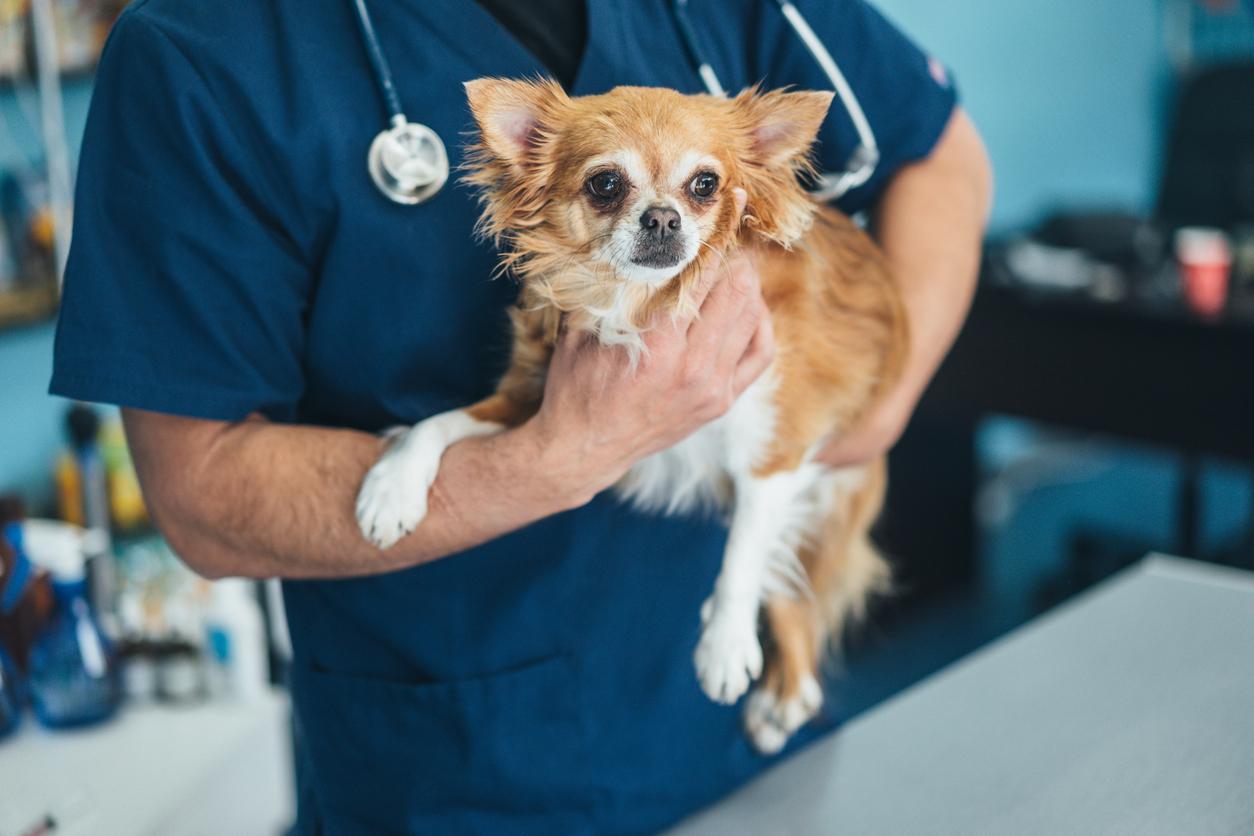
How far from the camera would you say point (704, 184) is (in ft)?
3.04

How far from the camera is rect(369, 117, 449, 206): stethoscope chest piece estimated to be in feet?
3.04

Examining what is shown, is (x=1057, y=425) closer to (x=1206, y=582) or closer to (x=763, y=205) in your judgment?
(x=1206, y=582)

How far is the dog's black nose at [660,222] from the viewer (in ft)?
2.92

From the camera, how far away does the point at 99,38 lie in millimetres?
2158

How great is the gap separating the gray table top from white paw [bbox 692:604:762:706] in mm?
85

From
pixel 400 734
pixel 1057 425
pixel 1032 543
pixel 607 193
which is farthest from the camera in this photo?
pixel 1032 543

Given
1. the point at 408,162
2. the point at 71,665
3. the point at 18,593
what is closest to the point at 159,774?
the point at 71,665

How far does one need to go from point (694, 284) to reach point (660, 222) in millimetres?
74

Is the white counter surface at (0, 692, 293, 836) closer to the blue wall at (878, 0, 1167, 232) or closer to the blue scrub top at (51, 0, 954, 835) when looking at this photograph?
the blue scrub top at (51, 0, 954, 835)

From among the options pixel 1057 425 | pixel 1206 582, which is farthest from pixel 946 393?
pixel 1206 582

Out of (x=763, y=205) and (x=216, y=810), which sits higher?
(x=763, y=205)

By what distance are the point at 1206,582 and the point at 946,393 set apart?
86.5 inches

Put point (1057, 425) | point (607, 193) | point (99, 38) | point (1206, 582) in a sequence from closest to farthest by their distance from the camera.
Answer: point (607, 193)
point (1206, 582)
point (99, 38)
point (1057, 425)

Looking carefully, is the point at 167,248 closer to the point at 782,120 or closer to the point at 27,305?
the point at 782,120
